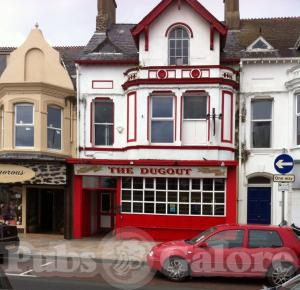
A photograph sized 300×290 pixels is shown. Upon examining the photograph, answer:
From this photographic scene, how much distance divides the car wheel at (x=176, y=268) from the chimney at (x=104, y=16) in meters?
13.0

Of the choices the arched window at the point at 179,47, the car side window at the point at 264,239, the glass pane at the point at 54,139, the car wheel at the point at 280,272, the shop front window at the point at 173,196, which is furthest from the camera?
the glass pane at the point at 54,139

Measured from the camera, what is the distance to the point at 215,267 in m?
11.2

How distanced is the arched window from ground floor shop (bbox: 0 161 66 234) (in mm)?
6211

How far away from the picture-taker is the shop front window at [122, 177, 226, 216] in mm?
18000

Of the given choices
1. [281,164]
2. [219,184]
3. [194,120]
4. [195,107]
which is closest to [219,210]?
[219,184]

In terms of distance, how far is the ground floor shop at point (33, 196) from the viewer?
1891 centimetres

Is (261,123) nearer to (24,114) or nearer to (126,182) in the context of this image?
(126,182)

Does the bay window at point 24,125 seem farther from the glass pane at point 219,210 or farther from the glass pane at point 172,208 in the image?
the glass pane at point 219,210

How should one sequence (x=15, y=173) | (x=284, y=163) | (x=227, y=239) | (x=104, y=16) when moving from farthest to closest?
(x=104, y=16), (x=15, y=173), (x=284, y=163), (x=227, y=239)

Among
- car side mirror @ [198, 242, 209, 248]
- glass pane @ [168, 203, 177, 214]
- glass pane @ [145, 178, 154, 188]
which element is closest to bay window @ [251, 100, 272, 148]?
glass pane @ [168, 203, 177, 214]

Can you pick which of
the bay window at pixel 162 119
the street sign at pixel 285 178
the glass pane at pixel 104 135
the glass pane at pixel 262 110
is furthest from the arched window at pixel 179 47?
the street sign at pixel 285 178

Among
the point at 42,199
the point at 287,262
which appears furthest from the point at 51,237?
the point at 287,262

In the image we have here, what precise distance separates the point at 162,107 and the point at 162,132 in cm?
99

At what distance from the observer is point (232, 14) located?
21188 millimetres
